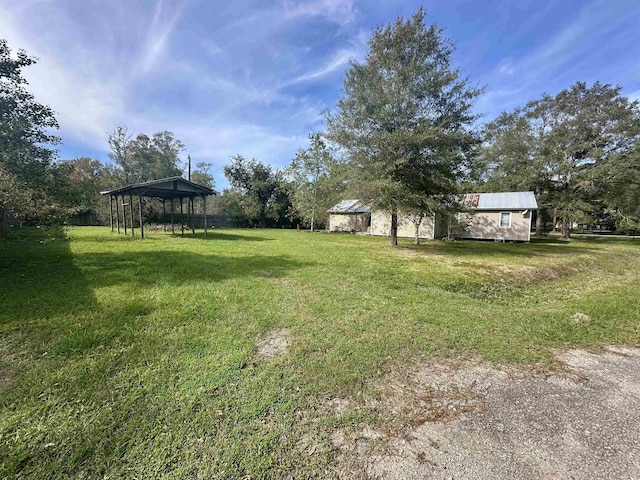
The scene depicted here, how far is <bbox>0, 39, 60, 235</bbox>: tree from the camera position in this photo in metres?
5.18

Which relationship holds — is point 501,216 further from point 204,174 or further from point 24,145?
point 204,174

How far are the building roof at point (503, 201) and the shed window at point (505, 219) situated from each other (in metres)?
0.47

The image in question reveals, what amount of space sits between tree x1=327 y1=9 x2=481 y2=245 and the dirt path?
8279 millimetres

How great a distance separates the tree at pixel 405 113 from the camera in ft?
34.7

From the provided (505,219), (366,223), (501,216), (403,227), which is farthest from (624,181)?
(366,223)

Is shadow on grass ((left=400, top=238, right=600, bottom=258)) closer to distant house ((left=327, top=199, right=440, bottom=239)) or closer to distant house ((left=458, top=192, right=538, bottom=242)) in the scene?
distant house ((left=458, top=192, right=538, bottom=242))

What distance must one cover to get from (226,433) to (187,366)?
3.50 feet

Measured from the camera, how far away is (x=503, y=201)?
61.7ft

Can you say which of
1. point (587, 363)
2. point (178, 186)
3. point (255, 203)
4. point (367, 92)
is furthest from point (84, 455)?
point (255, 203)

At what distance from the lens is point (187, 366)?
2.76 meters

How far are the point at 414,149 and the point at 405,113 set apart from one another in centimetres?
151

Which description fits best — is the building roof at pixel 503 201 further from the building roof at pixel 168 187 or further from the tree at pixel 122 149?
the tree at pixel 122 149

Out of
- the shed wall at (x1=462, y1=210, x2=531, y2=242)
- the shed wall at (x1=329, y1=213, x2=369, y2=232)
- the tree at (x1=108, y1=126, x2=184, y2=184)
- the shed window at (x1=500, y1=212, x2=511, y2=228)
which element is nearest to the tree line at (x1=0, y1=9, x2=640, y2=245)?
the tree at (x1=108, y1=126, x2=184, y2=184)

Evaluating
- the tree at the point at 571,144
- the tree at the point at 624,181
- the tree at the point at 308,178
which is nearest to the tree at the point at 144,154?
the tree at the point at 308,178
